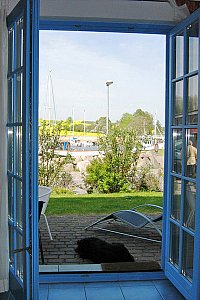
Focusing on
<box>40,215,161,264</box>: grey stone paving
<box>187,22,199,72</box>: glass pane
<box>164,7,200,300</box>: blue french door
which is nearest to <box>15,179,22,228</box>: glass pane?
<box>164,7,200,300</box>: blue french door

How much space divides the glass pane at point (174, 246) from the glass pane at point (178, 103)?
89 centimetres

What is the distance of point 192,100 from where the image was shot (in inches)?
132

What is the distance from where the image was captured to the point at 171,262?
3785 mm

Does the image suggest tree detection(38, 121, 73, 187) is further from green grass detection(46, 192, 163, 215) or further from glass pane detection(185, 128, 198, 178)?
glass pane detection(185, 128, 198, 178)

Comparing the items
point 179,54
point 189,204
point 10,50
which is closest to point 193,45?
point 179,54

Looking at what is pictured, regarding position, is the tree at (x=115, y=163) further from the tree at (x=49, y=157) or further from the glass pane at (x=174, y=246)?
the glass pane at (x=174, y=246)

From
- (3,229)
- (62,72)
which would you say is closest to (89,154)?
(62,72)

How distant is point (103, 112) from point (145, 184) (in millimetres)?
1618

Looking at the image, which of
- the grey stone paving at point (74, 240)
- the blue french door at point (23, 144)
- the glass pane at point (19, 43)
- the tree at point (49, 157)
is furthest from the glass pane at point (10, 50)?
the tree at point (49, 157)

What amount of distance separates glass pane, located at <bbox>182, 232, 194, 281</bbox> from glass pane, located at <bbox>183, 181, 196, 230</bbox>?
0.10 metres

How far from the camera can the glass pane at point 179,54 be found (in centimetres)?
355

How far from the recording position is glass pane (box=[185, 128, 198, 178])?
128 inches

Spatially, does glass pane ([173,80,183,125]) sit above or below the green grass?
above

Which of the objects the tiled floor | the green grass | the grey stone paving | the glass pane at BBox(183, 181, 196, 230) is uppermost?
the glass pane at BBox(183, 181, 196, 230)
